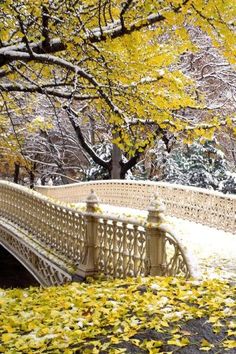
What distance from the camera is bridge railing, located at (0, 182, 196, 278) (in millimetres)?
7383

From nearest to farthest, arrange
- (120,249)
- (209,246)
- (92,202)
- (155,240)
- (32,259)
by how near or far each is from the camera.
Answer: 1. (155,240)
2. (120,249)
3. (92,202)
4. (209,246)
5. (32,259)

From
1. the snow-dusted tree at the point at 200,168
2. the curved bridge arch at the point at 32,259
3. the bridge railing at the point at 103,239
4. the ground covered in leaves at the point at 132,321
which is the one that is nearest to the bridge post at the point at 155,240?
the bridge railing at the point at 103,239

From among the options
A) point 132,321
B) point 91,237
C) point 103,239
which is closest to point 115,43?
point 103,239

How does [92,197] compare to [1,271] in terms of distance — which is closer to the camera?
[92,197]

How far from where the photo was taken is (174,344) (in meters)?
4.52

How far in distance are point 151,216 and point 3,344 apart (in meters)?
3.11

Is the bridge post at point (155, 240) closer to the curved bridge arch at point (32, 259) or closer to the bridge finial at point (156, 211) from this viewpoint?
the bridge finial at point (156, 211)

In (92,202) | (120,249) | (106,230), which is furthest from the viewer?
(92,202)

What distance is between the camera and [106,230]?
8.82 m

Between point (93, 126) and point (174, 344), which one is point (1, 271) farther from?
point (174, 344)

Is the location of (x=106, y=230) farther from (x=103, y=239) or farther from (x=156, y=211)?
(x=156, y=211)

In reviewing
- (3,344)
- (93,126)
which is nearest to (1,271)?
(93,126)

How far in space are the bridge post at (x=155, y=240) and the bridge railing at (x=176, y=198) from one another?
20.9ft

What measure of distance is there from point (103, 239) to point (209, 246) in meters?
3.34
